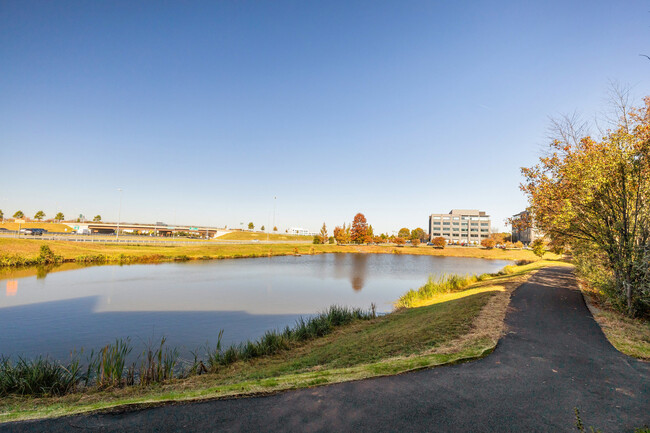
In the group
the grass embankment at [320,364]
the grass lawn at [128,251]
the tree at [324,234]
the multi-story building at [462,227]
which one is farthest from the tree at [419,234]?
the grass embankment at [320,364]

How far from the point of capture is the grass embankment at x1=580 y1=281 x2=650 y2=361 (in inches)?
320

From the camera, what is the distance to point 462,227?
15088cm

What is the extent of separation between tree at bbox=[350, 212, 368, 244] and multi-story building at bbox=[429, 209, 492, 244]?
197ft

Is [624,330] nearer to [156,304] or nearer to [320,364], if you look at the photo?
[320,364]

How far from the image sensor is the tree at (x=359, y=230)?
338 ft

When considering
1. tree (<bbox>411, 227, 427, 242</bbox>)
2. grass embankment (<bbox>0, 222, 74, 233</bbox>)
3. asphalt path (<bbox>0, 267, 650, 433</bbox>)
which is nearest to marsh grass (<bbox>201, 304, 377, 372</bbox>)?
asphalt path (<bbox>0, 267, 650, 433</bbox>)

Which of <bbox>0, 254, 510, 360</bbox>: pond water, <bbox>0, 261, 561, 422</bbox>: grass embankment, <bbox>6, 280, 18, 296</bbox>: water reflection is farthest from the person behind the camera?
<bbox>6, 280, 18, 296</bbox>: water reflection

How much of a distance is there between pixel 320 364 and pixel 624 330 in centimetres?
984

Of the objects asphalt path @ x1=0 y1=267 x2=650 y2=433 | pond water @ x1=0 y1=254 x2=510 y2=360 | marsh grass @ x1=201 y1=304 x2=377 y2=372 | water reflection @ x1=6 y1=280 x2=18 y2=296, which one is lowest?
pond water @ x1=0 y1=254 x2=510 y2=360

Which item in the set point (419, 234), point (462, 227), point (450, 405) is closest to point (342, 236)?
point (419, 234)

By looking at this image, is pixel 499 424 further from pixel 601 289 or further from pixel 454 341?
pixel 601 289

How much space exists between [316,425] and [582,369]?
641 cm

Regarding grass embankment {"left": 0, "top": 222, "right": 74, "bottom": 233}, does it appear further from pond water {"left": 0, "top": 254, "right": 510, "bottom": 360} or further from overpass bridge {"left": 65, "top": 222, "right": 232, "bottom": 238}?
pond water {"left": 0, "top": 254, "right": 510, "bottom": 360}

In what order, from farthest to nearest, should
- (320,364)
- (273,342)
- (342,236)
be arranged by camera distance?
(342,236) → (273,342) → (320,364)
